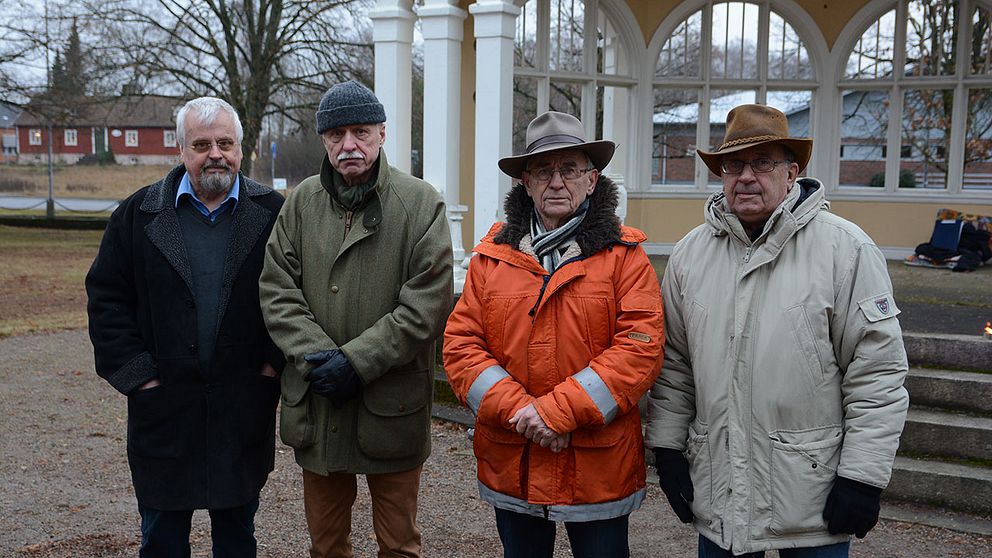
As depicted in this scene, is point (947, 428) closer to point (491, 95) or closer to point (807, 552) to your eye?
point (807, 552)

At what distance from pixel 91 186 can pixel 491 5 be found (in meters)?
35.5

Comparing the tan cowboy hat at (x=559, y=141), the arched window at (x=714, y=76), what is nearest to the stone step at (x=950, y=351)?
the tan cowboy hat at (x=559, y=141)

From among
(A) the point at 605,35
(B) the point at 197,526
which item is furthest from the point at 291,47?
(B) the point at 197,526

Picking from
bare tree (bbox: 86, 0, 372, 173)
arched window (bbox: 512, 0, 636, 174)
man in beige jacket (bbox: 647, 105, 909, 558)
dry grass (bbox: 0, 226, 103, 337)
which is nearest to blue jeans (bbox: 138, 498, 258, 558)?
man in beige jacket (bbox: 647, 105, 909, 558)

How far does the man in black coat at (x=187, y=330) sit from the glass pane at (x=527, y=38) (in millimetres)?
7590

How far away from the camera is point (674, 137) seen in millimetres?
11305

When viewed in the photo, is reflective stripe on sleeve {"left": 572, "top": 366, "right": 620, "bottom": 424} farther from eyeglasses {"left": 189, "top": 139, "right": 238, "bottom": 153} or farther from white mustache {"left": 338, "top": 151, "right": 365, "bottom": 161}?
eyeglasses {"left": 189, "top": 139, "right": 238, "bottom": 153}

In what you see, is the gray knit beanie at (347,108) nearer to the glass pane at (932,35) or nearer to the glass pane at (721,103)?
the glass pane at (721,103)

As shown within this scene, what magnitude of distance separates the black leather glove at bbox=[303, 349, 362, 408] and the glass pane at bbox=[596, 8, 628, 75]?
865cm

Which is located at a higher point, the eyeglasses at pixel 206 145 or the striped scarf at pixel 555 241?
the eyeglasses at pixel 206 145

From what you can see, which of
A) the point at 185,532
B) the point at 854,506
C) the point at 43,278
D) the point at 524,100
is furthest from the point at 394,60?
the point at 43,278

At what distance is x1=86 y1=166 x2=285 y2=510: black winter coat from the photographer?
318 centimetres

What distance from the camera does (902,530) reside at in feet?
15.0

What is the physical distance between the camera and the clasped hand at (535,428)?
108 inches
